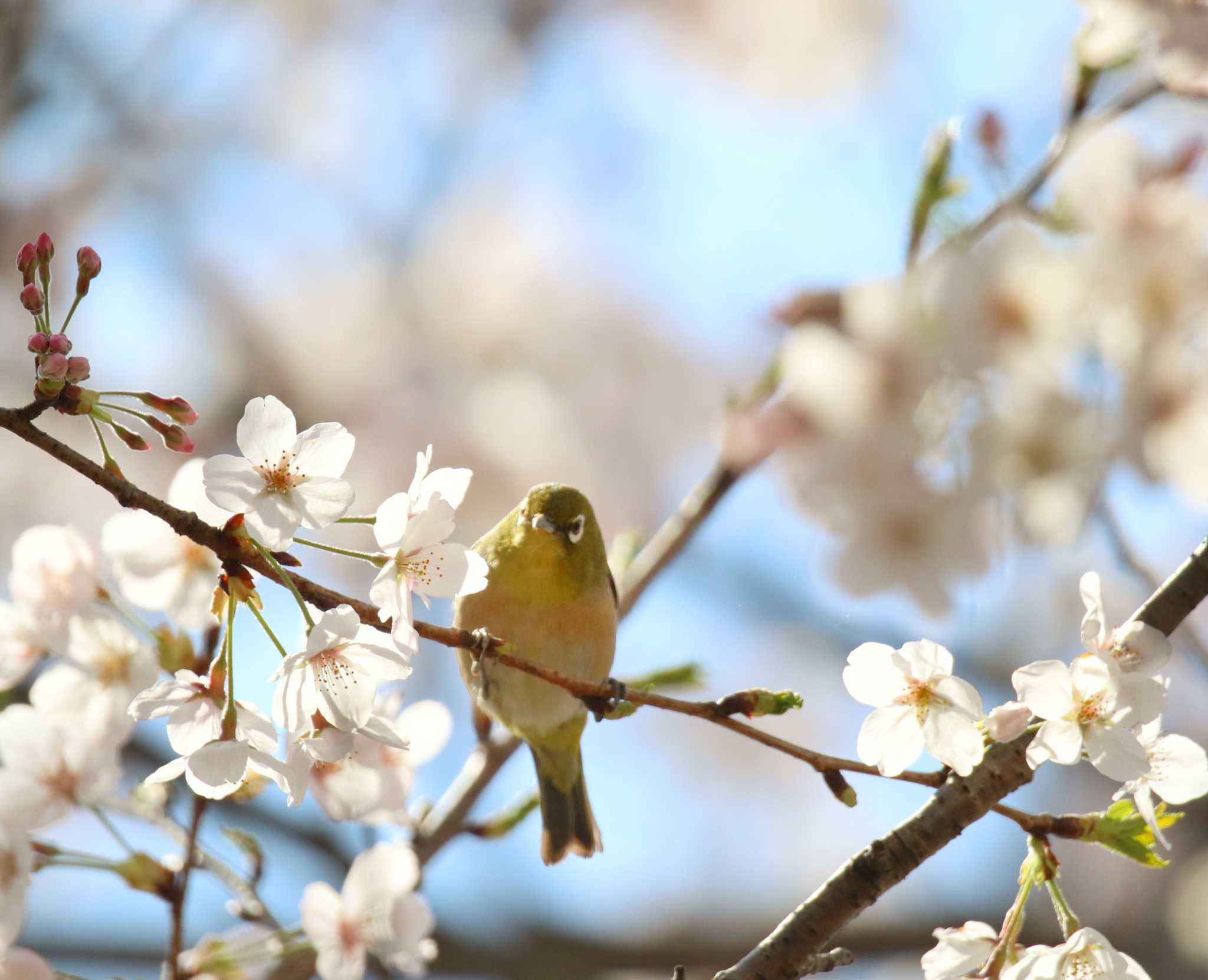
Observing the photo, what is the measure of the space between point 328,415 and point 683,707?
4.43 meters

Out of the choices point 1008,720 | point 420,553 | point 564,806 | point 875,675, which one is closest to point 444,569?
point 420,553

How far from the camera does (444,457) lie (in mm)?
5578

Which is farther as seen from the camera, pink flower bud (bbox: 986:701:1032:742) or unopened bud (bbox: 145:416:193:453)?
pink flower bud (bbox: 986:701:1032:742)

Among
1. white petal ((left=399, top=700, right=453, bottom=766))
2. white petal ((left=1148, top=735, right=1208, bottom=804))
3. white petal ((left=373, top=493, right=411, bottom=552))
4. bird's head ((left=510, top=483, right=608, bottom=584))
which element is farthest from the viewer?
bird's head ((left=510, top=483, right=608, bottom=584))

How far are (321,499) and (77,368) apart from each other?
0.30 meters

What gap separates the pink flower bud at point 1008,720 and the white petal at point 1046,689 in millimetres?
21

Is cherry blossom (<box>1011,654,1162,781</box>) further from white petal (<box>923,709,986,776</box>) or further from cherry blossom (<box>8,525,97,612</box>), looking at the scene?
cherry blossom (<box>8,525,97,612</box>)

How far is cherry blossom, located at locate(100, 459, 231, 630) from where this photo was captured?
1960mm

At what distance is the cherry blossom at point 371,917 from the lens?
2.13 m

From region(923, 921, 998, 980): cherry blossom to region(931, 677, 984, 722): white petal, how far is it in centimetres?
27

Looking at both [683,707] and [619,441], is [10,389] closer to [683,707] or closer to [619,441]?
Answer: [619,441]

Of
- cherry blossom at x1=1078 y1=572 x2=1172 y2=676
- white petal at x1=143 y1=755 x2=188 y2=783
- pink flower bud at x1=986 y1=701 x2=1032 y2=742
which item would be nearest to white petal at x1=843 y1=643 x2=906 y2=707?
pink flower bud at x1=986 y1=701 x2=1032 y2=742

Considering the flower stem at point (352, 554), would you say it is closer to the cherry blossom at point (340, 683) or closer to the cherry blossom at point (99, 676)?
the cherry blossom at point (340, 683)

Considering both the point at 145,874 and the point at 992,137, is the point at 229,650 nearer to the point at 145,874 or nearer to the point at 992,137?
the point at 145,874
